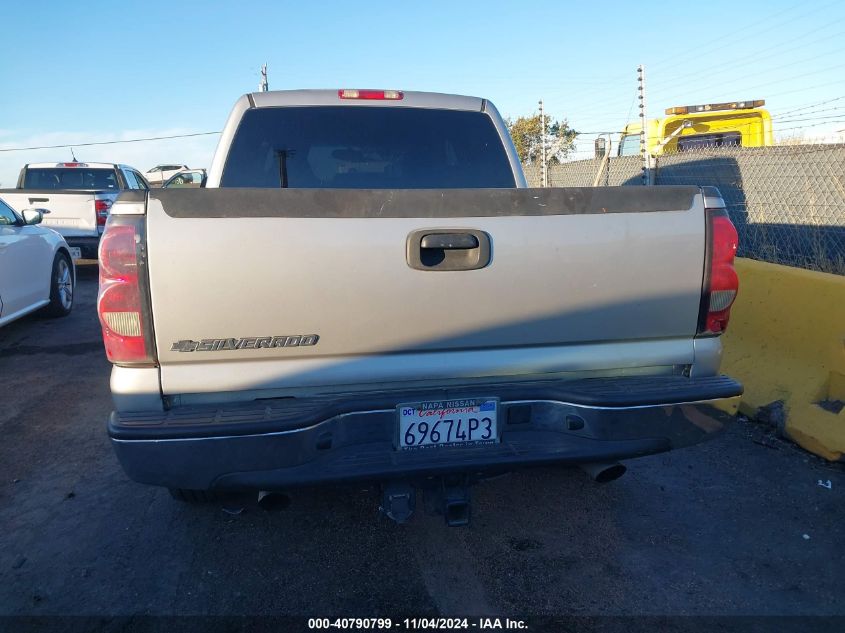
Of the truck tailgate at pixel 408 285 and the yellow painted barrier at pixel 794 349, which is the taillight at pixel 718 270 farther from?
the yellow painted barrier at pixel 794 349

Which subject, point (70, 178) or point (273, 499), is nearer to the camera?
point (273, 499)

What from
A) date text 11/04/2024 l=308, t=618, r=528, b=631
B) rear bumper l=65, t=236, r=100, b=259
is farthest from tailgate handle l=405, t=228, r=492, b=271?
rear bumper l=65, t=236, r=100, b=259

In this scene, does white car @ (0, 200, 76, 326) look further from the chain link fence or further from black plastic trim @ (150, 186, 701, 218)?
the chain link fence

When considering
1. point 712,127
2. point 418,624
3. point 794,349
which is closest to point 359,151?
point 418,624

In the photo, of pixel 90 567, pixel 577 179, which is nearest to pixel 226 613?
pixel 90 567

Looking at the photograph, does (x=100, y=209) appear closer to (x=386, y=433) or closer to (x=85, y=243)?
(x=85, y=243)

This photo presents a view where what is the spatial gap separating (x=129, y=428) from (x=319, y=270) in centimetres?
86

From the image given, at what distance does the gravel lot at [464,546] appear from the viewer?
255 cm

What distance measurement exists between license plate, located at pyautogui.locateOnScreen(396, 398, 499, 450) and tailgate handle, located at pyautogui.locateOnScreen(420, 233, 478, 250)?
1.94 ft

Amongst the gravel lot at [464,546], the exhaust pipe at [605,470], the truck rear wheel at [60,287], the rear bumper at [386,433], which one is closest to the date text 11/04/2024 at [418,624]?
the gravel lot at [464,546]

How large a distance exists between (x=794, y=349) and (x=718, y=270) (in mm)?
2080

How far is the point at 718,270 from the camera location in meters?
2.58

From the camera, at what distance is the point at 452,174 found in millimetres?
3779

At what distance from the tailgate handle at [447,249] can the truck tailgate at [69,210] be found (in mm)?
9707
